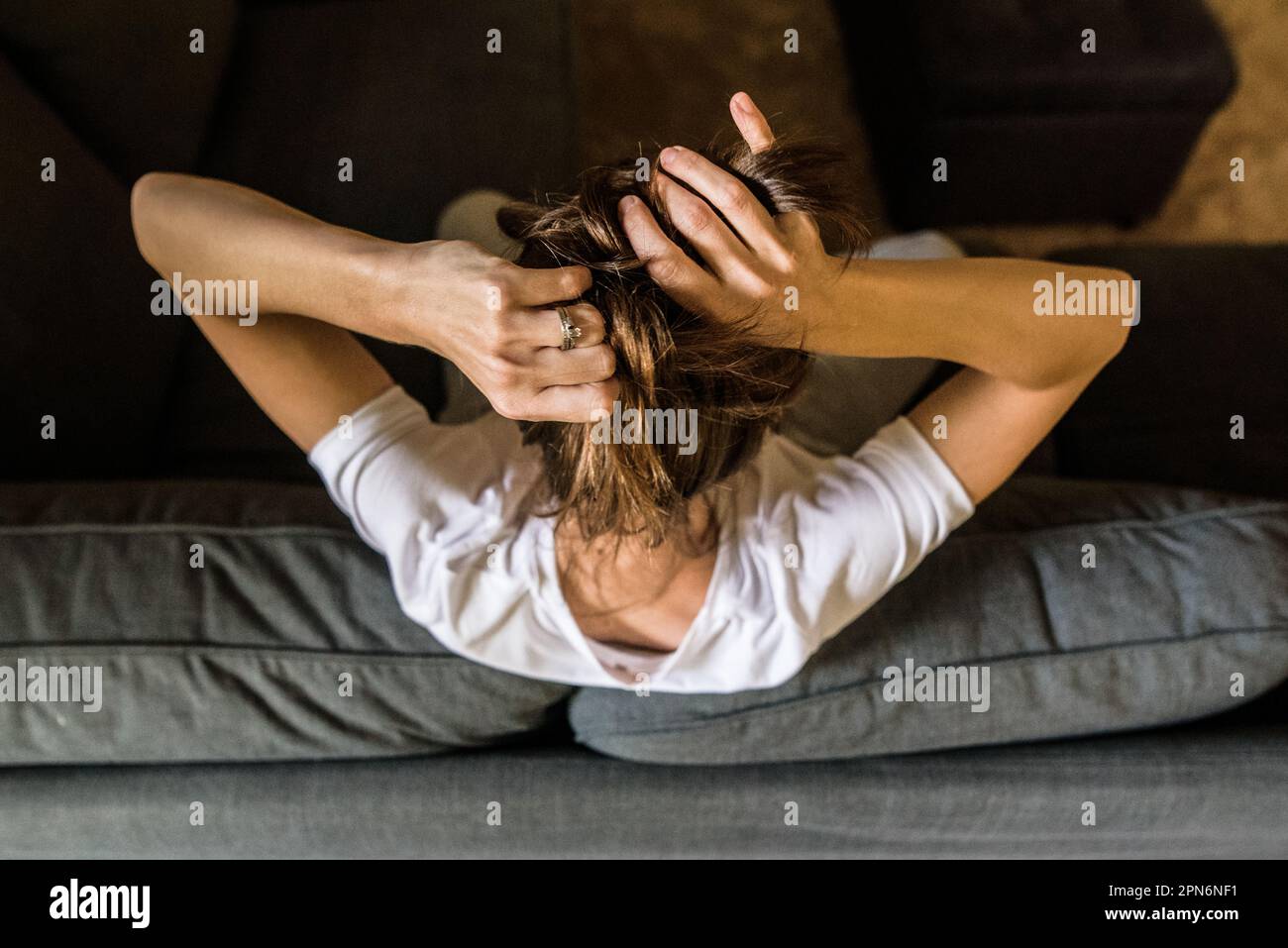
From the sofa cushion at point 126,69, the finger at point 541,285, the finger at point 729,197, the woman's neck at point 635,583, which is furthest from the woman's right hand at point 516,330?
the sofa cushion at point 126,69

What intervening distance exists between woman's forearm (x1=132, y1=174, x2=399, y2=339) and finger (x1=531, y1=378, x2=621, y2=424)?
0.16 m

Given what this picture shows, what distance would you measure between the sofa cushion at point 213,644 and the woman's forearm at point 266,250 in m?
0.24

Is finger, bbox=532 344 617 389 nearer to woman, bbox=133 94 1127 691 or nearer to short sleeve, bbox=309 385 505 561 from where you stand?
woman, bbox=133 94 1127 691

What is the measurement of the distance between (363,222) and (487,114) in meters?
0.27

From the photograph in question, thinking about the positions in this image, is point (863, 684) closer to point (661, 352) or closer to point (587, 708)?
point (587, 708)

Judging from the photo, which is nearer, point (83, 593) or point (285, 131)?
point (83, 593)

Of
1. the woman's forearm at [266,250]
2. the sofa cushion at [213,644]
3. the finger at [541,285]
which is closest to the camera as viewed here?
the finger at [541,285]

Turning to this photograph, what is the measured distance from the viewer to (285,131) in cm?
132

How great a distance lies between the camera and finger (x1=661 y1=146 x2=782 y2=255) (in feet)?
1.98

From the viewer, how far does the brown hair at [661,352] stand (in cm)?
60

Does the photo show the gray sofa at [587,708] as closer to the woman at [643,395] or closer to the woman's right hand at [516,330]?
the woman at [643,395]

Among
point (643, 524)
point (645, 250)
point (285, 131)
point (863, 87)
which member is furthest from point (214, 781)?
point (863, 87)
